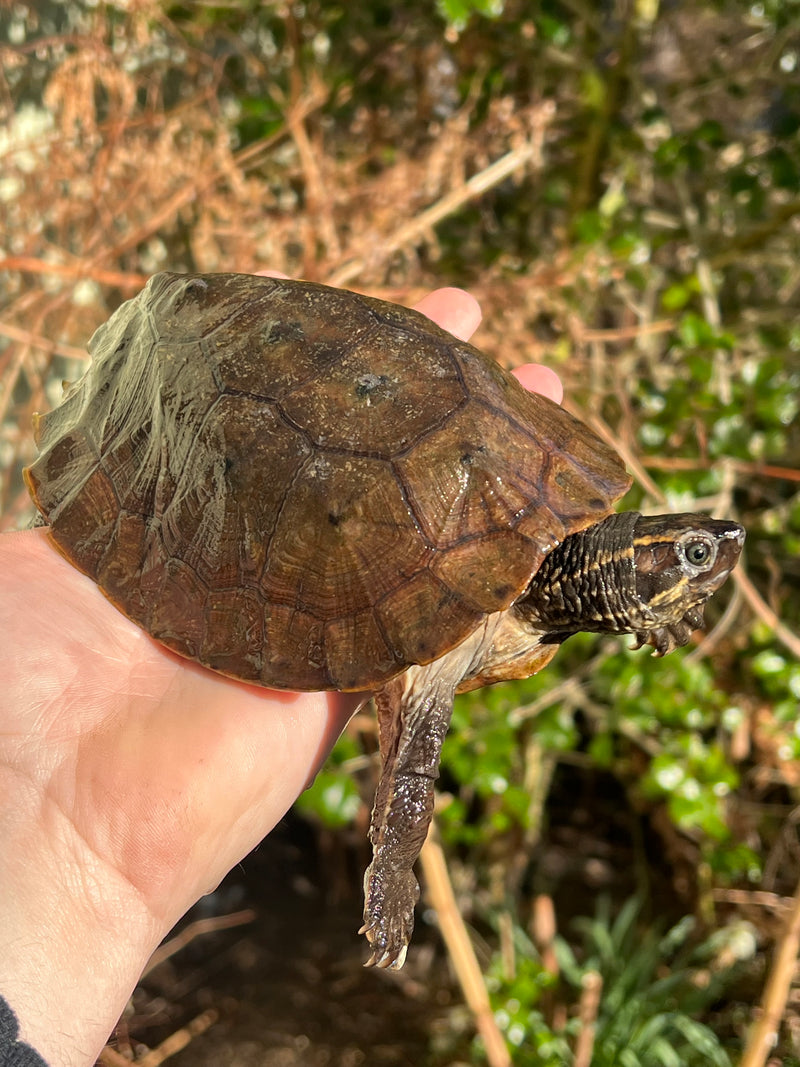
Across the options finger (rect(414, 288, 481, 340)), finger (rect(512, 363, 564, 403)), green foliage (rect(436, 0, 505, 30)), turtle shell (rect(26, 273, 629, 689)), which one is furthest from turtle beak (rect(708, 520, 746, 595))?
green foliage (rect(436, 0, 505, 30))

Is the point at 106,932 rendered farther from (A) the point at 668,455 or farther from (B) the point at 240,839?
(A) the point at 668,455

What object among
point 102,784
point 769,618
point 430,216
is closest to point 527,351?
point 430,216

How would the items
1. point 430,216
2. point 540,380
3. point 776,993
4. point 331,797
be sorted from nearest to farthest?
point 776,993 → point 540,380 → point 331,797 → point 430,216

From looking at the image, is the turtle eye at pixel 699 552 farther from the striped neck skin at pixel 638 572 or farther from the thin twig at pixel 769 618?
the thin twig at pixel 769 618

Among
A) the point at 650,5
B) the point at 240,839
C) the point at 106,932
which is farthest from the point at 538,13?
the point at 106,932

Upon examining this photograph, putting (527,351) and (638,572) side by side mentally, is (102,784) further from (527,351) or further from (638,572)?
(527,351)

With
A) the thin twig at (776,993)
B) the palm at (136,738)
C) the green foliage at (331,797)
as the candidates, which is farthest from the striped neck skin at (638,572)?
the thin twig at (776,993)
